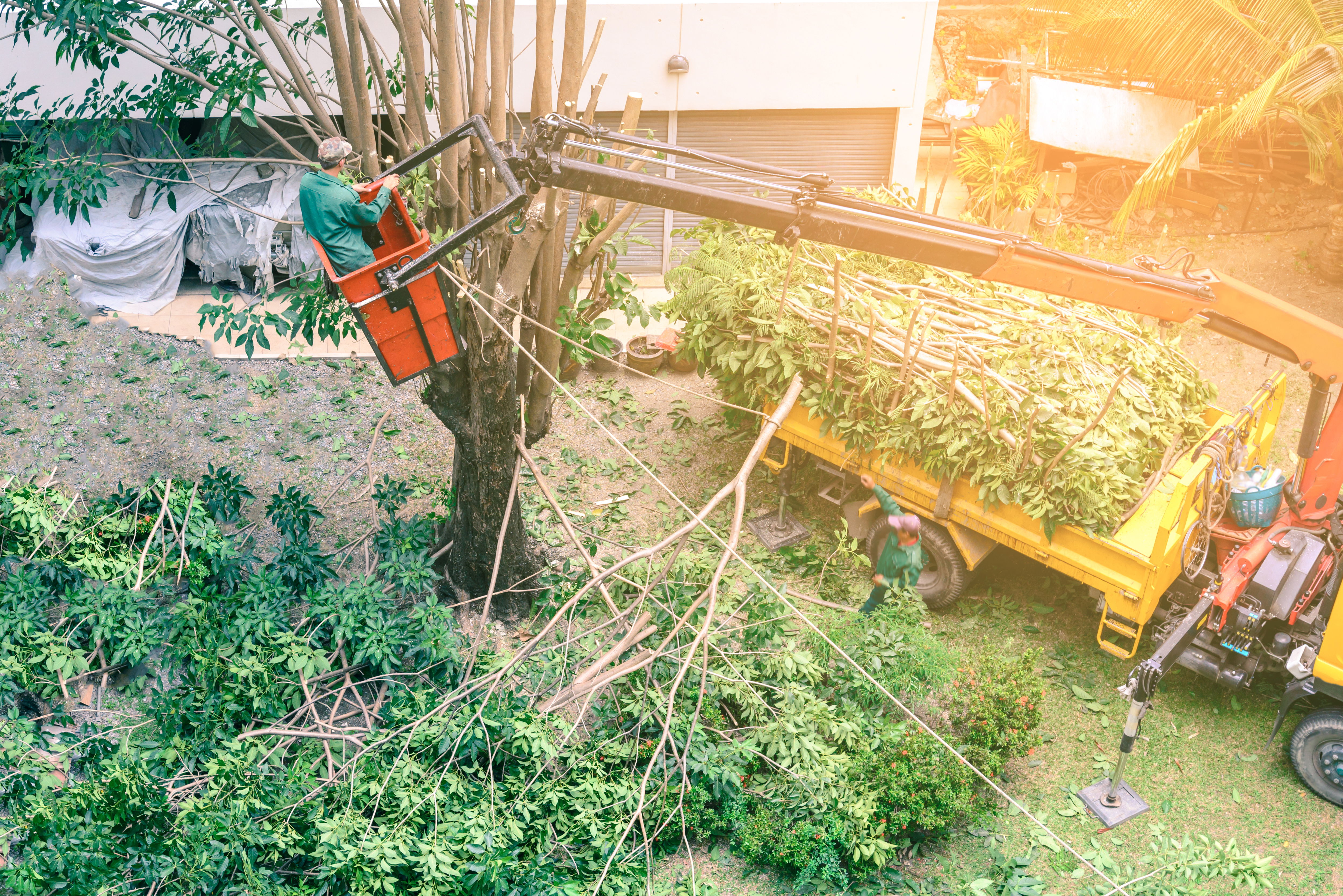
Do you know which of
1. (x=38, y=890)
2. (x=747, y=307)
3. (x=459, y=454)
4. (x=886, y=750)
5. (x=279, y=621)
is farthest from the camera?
(x=747, y=307)

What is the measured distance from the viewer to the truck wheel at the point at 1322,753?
6695 mm

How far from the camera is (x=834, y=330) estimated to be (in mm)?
7883

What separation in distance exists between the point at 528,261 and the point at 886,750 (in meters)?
4.01

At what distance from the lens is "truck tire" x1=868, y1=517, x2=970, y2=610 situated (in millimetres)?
8148

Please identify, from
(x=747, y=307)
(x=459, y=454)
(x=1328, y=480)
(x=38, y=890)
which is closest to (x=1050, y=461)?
(x=1328, y=480)

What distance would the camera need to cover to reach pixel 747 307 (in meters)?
8.77

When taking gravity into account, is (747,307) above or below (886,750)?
above

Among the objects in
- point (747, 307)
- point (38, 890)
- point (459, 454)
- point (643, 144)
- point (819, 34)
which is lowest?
point (38, 890)

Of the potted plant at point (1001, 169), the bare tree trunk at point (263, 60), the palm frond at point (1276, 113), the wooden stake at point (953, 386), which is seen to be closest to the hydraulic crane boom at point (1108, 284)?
the wooden stake at point (953, 386)

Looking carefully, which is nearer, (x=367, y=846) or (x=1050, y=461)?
(x=367, y=846)

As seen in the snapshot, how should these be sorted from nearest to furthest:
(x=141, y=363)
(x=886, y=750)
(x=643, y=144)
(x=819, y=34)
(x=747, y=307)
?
(x=643, y=144) → (x=886, y=750) → (x=747, y=307) → (x=141, y=363) → (x=819, y=34)

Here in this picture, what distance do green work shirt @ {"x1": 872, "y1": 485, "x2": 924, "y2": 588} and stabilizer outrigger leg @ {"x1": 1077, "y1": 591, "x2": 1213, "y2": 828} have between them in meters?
1.73

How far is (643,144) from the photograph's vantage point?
564 centimetres

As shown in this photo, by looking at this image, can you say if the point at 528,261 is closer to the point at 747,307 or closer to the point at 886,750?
the point at 747,307
